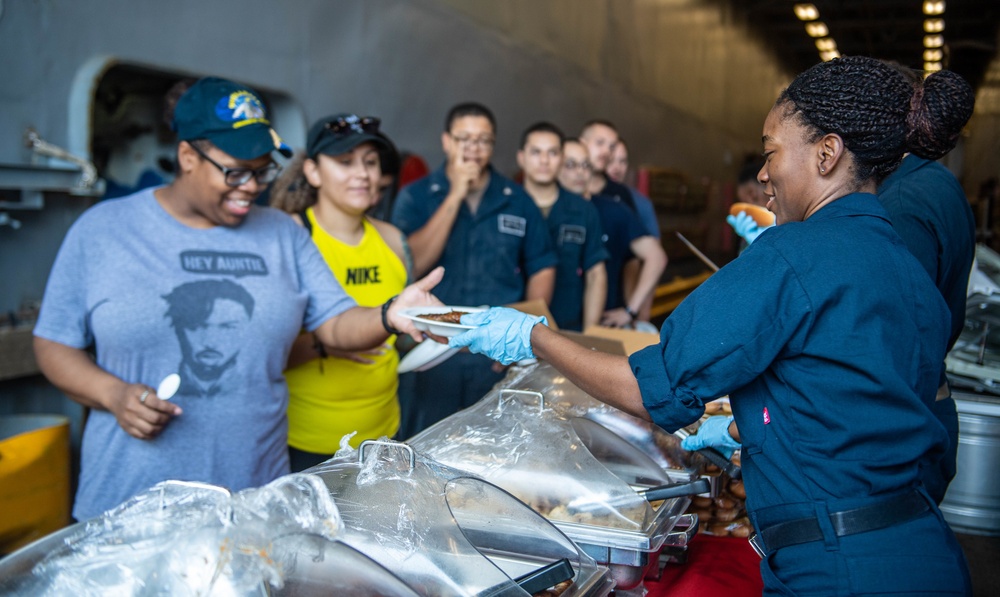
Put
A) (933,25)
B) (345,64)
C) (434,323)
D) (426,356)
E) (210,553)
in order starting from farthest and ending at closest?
1. (933,25)
2. (345,64)
3. (426,356)
4. (434,323)
5. (210,553)

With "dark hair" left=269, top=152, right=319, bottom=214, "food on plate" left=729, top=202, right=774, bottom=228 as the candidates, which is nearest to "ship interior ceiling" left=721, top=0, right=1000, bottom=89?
"food on plate" left=729, top=202, right=774, bottom=228

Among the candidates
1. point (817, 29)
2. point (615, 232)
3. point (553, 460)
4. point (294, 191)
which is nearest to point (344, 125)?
point (294, 191)

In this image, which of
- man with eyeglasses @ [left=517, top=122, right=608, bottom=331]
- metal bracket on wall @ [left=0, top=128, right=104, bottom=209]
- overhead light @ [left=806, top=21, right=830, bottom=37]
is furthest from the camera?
overhead light @ [left=806, top=21, right=830, bottom=37]

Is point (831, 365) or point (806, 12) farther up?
point (806, 12)

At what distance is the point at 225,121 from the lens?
216 centimetres

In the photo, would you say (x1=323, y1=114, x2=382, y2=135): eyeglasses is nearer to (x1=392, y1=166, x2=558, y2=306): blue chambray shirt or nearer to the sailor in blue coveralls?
(x1=392, y1=166, x2=558, y2=306): blue chambray shirt

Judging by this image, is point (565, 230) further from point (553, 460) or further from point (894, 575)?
point (894, 575)

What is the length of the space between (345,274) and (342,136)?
49cm

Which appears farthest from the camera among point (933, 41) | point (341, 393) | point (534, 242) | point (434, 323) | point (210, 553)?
point (933, 41)

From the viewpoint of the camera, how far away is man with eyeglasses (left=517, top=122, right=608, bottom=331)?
4.49m

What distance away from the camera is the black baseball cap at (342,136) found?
292 centimetres

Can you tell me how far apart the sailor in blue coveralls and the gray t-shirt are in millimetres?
1198

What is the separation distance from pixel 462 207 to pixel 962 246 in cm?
235

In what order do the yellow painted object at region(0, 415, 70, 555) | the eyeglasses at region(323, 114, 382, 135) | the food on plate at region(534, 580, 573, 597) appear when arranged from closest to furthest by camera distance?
the food on plate at region(534, 580, 573, 597), the yellow painted object at region(0, 415, 70, 555), the eyeglasses at region(323, 114, 382, 135)
